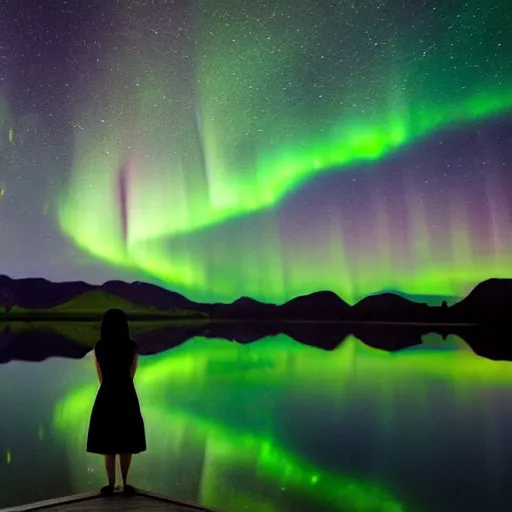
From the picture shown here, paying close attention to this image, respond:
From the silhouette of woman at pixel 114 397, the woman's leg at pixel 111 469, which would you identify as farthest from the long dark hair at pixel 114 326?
the woman's leg at pixel 111 469

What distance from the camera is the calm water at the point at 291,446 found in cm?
495

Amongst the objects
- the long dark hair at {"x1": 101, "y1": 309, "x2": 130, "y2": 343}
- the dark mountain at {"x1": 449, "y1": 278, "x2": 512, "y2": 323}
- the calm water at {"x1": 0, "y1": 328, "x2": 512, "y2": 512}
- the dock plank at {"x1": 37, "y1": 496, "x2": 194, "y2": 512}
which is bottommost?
the calm water at {"x1": 0, "y1": 328, "x2": 512, "y2": 512}

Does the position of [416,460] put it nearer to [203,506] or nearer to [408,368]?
[203,506]

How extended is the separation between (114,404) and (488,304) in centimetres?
4532

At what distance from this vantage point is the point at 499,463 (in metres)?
6.04

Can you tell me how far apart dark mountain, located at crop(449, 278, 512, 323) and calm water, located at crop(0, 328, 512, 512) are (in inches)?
799

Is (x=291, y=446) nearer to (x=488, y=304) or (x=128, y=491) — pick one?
(x=128, y=491)

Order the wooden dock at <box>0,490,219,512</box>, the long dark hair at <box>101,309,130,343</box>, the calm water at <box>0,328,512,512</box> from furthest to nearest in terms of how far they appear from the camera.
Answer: the calm water at <box>0,328,512,512</box> → the long dark hair at <box>101,309,130,343</box> → the wooden dock at <box>0,490,219,512</box>

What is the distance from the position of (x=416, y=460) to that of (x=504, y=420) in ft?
10.0

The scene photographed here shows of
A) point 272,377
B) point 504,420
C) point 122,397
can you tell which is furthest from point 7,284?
point 122,397

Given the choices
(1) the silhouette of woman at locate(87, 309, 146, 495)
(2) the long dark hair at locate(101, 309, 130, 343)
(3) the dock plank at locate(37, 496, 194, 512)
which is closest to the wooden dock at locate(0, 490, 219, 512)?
(3) the dock plank at locate(37, 496, 194, 512)

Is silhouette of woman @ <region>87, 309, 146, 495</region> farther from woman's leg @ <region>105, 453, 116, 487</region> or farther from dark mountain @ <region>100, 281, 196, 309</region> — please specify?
dark mountain @ <region>100, 281, 196, 309</region>

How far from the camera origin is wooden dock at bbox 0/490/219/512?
10.0 feet

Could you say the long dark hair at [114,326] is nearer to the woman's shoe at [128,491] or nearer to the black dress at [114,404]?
the black dress at [114,404]
